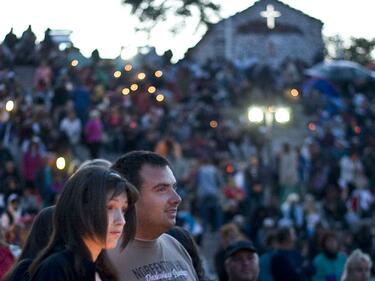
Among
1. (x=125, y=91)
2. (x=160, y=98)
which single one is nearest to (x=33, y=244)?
(x=125, y=91)

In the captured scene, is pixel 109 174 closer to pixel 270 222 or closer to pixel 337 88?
pixel 270 222

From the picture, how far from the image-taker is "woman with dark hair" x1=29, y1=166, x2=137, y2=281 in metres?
4.92

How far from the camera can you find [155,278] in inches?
240

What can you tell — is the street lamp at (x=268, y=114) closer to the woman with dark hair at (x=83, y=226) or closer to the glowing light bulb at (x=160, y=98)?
the glowing light bulb at (x=160, y=98)

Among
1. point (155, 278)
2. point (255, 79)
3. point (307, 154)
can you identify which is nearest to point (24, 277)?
point (155, 278)

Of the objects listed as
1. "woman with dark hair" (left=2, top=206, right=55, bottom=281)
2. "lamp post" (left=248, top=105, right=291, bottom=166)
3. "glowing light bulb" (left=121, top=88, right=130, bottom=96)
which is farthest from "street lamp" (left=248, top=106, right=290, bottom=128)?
"woman with dark hair" (left=2, top=206, right=55, bottom=281)

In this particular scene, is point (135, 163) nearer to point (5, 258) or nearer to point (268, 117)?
point (5, 258)

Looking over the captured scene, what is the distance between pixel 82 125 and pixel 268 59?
94.5 ft

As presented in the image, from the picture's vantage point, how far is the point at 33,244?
19.2ft

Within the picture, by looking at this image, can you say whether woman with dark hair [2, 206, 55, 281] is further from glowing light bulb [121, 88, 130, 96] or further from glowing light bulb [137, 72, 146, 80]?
glowing light bulb [137, 72, 146, 80]

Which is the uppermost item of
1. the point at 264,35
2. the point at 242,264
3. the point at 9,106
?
A: the point at 264,35

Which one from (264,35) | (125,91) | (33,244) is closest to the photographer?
(33,244)

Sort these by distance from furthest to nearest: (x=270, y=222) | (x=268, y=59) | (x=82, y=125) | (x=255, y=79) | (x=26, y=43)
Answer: (x=268, y=59) < (x=255, y=79) < (x=26, y=43) < (x=82, y=125) < (x=270, y=222)

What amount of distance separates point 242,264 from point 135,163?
249 cm
